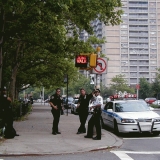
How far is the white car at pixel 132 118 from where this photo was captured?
508 inches

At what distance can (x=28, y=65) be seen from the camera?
3038 centimetres

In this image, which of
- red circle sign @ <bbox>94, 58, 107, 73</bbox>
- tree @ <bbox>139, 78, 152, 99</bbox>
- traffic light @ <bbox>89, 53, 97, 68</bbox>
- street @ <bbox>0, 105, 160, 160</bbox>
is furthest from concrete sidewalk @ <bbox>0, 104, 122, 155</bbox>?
tree @ <bbox>139, 78, 152, 99</bbox>

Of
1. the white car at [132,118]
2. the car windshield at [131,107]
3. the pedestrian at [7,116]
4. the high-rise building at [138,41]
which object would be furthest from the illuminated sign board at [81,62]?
the high-rise building at [138,41]

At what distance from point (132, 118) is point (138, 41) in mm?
117850

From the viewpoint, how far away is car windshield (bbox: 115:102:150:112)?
1435 centimetres

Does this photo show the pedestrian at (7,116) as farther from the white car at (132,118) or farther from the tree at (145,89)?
the tree at (145,89)

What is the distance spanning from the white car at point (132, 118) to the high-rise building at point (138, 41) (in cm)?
11045

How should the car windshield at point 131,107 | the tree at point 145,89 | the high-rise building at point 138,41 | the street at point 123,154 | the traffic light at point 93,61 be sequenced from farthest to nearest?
the high-rise building at point 138,41, the tree at point 145,89, the car windshield at point 131,107, the traffic light at point 93,61, the street at point 123,154

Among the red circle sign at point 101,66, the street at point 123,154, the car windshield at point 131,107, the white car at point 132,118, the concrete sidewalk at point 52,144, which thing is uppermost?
the red circle sign at point 101,66

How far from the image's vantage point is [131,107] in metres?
14.5

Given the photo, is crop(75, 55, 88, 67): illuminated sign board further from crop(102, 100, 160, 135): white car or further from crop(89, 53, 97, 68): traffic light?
crop(102, 100, 160, 135): white car

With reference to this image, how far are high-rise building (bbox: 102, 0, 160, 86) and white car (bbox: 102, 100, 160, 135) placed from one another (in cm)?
11045

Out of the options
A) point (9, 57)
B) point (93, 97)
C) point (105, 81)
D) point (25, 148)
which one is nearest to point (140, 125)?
point (93, 97)

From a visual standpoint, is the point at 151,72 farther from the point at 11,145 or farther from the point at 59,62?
the point at 11,145
